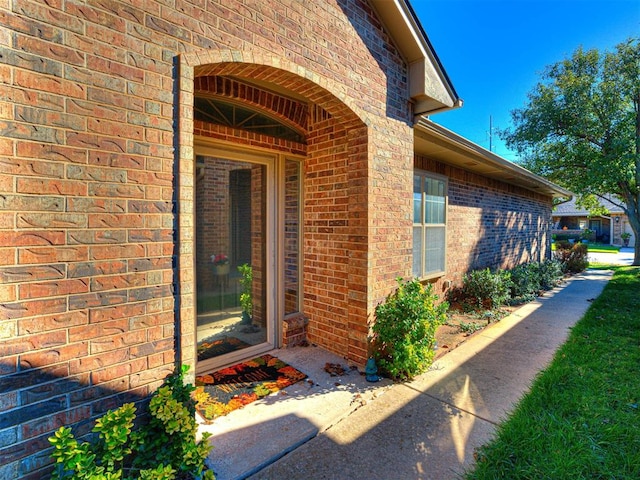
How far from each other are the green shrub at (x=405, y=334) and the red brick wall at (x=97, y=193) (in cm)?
219

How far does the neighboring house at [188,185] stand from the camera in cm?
175

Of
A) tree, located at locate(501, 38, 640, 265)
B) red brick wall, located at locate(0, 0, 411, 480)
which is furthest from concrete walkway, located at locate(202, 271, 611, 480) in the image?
tree, located at locate(501, 38, 640, 265)

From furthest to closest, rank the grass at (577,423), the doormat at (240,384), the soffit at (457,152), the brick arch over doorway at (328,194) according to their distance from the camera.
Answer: the soffit at (457,152) → the brick arch over doorway at (328,194) → the doormat at (240,384) → the grass at (577,423)

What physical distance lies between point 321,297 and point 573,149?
1523 cm

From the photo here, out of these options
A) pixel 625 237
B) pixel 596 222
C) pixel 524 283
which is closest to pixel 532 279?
pixel 524 283

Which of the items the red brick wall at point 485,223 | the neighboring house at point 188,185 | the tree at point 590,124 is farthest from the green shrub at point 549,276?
the neighboring house at point 188,185

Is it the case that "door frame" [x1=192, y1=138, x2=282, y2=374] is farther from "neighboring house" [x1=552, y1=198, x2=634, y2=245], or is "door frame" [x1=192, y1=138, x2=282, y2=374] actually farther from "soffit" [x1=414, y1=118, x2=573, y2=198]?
"neighboring house" [x1=552, y1=198, x2=634, y2=245]

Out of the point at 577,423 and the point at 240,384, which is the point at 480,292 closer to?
the point at 577,423

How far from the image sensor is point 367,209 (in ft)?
12.3

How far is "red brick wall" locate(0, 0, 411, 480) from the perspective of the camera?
1701mm

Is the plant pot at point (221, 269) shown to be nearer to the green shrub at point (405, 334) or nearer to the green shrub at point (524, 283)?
the green shrub at point (405, 334)

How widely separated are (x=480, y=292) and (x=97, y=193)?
7008 millimetres

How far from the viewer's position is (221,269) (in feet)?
12.8

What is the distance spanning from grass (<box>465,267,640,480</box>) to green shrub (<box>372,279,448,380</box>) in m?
1.00
